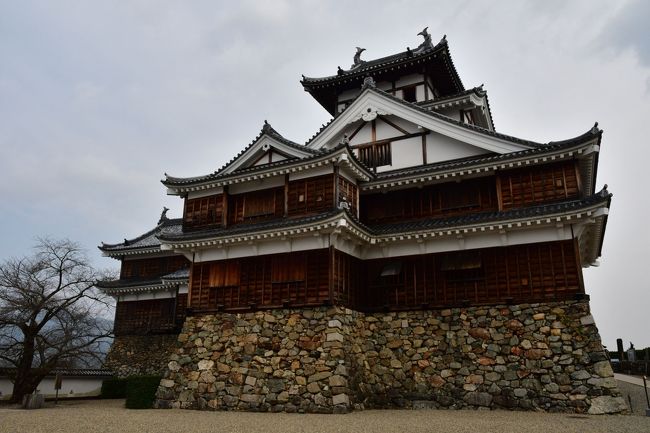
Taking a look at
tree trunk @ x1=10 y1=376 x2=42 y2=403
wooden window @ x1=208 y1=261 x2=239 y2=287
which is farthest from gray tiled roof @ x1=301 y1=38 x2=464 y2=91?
tree trunk @ x1=10 y1=376 x2=42 y2=403

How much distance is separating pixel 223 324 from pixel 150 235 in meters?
20.8

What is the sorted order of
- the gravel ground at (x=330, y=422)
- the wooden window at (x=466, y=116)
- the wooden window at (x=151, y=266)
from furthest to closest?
the wooden window at (x=151, y=266), the wooden window at (x=466, y=116), the gravel ground at (x=330, y=422)

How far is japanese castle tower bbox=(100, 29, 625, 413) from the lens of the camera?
16531 millimetres

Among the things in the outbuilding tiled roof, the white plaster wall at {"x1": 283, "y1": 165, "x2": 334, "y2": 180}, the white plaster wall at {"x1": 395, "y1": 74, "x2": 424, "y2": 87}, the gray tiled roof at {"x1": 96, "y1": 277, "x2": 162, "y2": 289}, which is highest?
the white plaster wall at {"x1": 395, "y1": 74, "x2": 424, "y2": 87}

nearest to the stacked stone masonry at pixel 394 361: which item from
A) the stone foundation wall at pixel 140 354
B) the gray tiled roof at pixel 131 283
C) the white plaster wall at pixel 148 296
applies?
the stone foundation wall at pixel 140 354

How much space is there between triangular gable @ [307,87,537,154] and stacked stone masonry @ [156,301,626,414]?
6790 mm

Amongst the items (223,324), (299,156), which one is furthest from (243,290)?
(299,156)

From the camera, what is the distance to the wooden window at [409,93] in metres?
26.6

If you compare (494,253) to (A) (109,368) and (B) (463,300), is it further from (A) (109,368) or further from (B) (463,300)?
(A) (109,368)

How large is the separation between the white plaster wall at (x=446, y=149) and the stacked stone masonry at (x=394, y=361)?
690 cm

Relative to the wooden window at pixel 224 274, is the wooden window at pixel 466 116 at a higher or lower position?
higher

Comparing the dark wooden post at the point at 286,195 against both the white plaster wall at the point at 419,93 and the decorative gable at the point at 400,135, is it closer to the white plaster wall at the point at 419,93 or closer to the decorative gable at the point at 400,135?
the decorative gable at the point at 400,135

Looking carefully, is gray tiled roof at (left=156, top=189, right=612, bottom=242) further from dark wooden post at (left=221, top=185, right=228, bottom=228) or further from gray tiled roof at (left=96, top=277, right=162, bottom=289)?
gray tiled roof at (left=96, top=277, right=162, bottom=289)

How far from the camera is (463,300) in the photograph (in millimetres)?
17984
